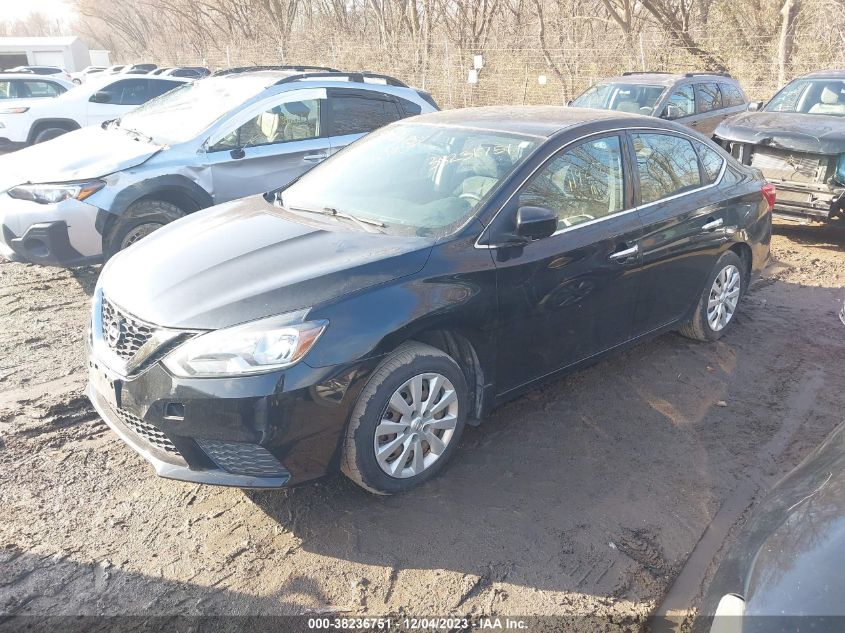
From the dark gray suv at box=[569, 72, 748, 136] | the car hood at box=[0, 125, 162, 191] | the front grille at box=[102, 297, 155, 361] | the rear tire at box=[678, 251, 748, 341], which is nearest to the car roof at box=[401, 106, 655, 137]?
the rear tire at box=[678, 251, 748, 341]

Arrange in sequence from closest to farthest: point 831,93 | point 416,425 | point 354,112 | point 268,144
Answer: point 416,425 < point 268,144 < point 354,112 < point 831,93

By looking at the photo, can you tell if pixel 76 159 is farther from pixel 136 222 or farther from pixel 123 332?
pixel 123 332

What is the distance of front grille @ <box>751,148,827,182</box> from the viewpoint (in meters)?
7.41

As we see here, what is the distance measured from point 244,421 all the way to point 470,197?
1.66 meters

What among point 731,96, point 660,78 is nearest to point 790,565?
point 660,78

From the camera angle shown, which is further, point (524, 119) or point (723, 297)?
point (723, 297)

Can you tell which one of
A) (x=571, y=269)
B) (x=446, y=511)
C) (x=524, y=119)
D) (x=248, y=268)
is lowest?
(x=446, y=511)

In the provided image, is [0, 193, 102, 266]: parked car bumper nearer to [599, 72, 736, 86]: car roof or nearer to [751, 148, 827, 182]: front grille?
[751, 148, 827, 182]: front grille

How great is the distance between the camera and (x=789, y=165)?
7664 mm

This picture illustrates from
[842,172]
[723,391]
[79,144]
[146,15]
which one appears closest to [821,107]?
[842,172]

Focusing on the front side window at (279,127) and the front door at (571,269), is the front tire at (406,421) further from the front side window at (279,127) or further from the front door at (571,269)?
the front side window at (279,127)

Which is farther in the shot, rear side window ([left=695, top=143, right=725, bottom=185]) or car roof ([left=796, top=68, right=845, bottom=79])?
car roof ([left=796, top=68, right=845, bottom=79])

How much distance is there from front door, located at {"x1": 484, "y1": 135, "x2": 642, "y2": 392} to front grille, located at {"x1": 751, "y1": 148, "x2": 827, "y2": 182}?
4555 mm

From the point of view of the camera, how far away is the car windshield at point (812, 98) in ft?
27.8
